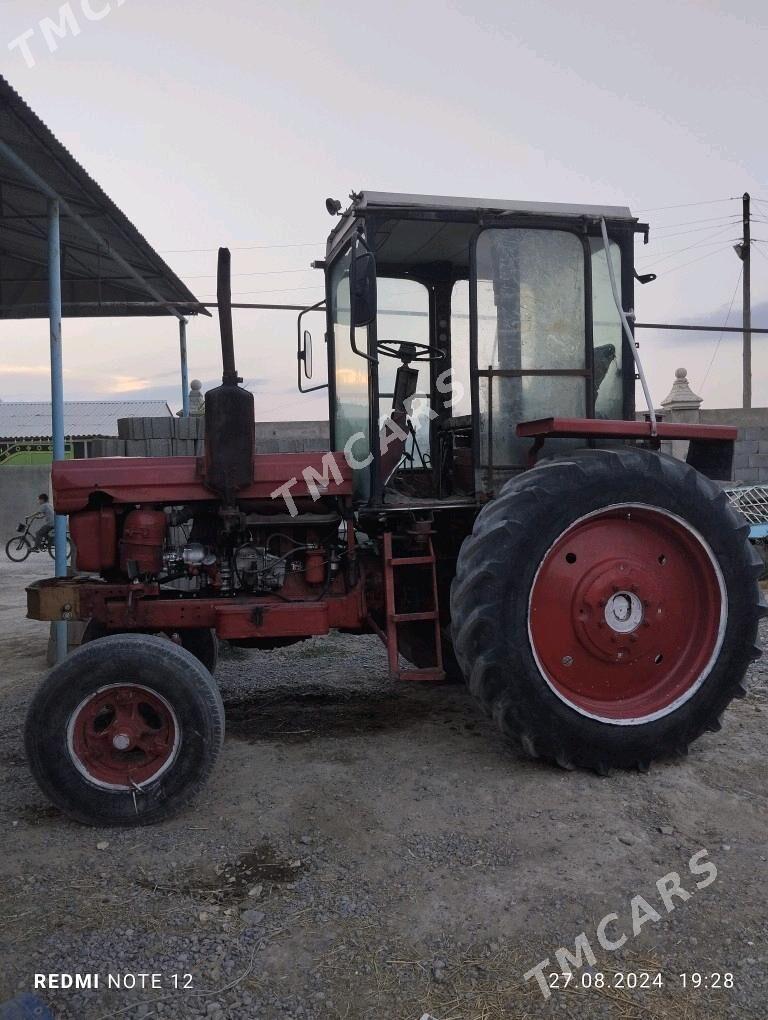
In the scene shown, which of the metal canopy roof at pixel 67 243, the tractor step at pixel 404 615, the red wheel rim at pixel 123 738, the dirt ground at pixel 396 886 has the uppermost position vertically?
the metal canopy roof at pixel 67 243

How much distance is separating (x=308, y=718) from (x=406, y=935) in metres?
2.12

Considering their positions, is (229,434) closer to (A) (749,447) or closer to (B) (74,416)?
(A) (749,447)

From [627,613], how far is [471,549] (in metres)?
0.81

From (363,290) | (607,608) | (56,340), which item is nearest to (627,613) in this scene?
(607,608)

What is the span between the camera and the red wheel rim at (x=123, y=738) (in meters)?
3.26

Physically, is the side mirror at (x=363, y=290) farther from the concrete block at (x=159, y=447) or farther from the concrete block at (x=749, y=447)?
the concrete block at (x=749, y=447)

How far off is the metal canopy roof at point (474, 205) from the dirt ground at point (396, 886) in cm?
255

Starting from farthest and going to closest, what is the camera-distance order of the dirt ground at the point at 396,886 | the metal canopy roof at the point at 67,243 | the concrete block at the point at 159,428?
the concrete block at the point at 159,428 < the metal canopy roof at the point at 67,243 < the dirt ground at the point at 396,886

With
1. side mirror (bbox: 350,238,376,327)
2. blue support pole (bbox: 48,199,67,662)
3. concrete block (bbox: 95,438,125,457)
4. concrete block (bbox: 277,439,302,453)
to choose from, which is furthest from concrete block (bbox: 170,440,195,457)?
side mirror (bbox: 350,238,376,327)

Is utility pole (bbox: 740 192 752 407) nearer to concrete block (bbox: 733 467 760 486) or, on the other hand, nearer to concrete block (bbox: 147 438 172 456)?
concrete block (bbox: 733 467 760 486)

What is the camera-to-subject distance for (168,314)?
9906 mm

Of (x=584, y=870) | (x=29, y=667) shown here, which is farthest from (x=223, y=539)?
(x=29, y=667)

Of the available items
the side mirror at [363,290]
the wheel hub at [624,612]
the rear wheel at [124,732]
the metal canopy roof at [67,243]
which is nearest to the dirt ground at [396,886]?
the rear wheel at [124,732]

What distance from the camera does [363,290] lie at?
3.54 meters
